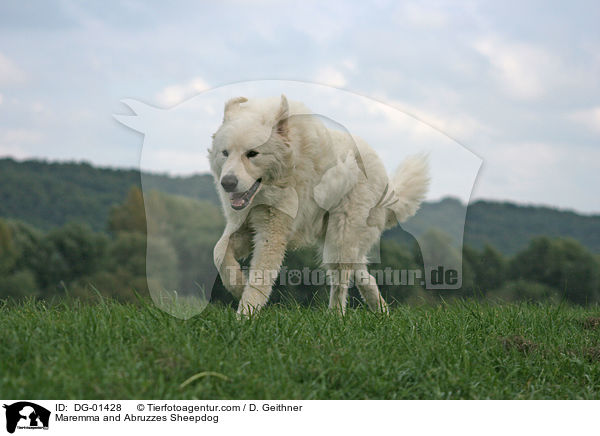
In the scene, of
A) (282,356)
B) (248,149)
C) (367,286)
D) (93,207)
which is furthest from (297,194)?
(93,207)

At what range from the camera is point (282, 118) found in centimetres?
532

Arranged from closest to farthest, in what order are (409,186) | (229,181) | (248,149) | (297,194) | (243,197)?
(229,181), (248,149), (243,197), (297,194), (409,186)

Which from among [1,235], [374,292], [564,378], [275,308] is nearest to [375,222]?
[374,292]

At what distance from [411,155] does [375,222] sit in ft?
4.52

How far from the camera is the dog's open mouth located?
5.24 meters

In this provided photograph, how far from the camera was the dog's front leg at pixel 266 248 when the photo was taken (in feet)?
19.2

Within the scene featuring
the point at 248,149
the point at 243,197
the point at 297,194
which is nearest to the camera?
the point at 248,149

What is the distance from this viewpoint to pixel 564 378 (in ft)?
14.9

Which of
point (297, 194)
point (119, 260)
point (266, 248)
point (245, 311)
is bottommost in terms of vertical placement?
point (245, 311)

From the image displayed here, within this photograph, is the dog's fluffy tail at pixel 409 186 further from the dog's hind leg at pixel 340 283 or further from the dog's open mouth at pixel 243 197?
the dog's open mouth at pixel 243 197

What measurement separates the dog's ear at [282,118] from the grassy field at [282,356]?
1.68 meters

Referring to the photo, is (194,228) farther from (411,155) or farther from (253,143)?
(411,155)
